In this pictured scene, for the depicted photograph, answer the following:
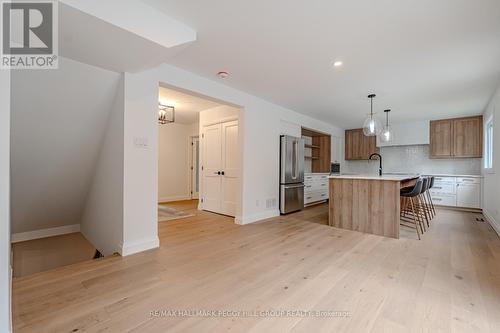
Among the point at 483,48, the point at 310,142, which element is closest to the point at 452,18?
the point at 483,48

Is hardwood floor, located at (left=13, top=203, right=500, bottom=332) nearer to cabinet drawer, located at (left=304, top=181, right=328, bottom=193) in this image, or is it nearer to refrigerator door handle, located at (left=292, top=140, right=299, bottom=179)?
refrigerator door handle, located at (left=292, top=140, right=299, bottom=179)

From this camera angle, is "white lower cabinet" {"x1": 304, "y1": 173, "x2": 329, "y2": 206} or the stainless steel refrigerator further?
"white lower cabinet" {"x1": 304, "y1": 173, "x2": 329, "y2": 206}

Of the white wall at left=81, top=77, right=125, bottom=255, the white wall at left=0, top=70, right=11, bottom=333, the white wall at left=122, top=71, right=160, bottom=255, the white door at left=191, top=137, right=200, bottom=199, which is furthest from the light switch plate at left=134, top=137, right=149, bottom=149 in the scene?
the white door at left=191, top=137, right=200, bottom=199

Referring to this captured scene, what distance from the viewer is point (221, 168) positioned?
16.7 ft

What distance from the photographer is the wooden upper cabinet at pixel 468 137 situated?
5512mm

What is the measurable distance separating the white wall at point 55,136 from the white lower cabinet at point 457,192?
740cm

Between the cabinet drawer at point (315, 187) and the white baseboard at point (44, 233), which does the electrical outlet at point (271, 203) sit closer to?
the cabinet drawer at point (315, 187)

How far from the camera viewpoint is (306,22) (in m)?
2.09

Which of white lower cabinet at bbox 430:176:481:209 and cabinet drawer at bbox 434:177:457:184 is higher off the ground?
cabinet drawer at bbox 434:177:457:184

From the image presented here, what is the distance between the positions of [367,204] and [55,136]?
4.56 m

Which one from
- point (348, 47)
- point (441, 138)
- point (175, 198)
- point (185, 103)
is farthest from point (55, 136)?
point (441, 138)

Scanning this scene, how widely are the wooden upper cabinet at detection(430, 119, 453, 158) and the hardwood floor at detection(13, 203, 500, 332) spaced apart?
12.0ft

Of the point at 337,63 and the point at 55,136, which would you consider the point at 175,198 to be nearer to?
the point at 55,136

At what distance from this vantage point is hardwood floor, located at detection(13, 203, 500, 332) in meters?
1.52
